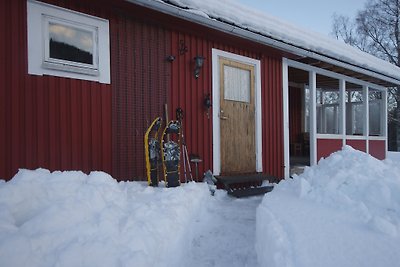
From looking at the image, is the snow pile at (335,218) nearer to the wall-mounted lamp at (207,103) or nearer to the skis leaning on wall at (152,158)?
the skis leaning on wall at (152,158)

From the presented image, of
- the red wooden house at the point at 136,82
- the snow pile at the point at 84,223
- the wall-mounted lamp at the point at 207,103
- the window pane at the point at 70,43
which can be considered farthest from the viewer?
the wall-mounted lamp at the point at 207,103

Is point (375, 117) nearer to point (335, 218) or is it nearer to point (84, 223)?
point (335, 218)

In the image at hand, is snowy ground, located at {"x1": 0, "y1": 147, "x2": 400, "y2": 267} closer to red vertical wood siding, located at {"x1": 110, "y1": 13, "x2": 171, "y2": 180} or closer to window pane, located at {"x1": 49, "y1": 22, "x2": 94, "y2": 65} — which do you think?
red vertical wood siding, located at {"x1": 110, "y1": 13, "x2": 171, "y2": 180}

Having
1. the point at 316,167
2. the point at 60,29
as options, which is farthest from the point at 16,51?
the point at 316,167

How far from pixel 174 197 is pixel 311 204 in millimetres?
1454

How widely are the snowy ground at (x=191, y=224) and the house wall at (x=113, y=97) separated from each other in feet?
2.39

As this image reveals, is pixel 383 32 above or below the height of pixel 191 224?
above

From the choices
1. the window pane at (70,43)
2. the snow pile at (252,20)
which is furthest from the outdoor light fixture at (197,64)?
the window pane at (70,43)

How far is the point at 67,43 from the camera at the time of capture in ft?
13.7

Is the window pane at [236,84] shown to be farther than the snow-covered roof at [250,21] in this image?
Yes

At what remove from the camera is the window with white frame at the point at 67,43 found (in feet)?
12.7

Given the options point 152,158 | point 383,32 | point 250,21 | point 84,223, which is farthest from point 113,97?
point 383,32

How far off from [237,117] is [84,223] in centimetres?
406

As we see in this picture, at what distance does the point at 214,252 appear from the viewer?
2967 millimetres
